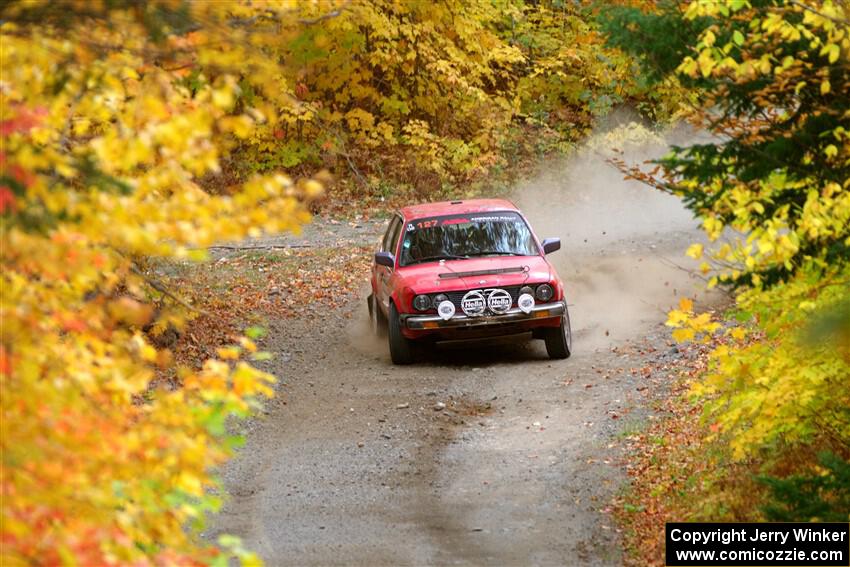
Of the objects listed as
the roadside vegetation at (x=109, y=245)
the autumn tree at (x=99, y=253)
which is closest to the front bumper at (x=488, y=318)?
the roadside vegetation at (x=109, y=245)

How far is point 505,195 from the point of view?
27125 millimetres

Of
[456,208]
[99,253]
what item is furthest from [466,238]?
[99,253]

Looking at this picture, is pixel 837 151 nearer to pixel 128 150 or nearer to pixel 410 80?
pixel 128 150

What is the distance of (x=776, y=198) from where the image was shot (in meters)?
7.03

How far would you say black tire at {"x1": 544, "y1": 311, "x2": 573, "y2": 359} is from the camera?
13.5 metres

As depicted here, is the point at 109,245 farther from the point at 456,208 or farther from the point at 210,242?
the point at 456,208

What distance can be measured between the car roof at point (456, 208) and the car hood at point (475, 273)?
0.87m

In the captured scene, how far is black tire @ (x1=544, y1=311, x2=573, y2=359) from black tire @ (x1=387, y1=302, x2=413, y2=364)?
164 centimetres

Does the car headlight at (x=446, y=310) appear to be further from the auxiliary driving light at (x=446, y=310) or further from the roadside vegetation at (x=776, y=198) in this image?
the roadside vegetation at (x=776, y=198)

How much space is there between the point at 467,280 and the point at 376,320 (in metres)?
2.53

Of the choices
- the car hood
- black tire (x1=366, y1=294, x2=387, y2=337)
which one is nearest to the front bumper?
the car hood

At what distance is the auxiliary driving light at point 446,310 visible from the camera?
1298 cm

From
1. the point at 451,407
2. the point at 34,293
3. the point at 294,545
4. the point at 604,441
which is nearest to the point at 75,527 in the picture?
the point at 34,293

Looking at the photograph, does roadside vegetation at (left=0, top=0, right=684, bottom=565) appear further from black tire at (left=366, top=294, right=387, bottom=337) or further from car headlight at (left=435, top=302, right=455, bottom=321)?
black tire at (left=366, top=294, right=387, bottom=337)
